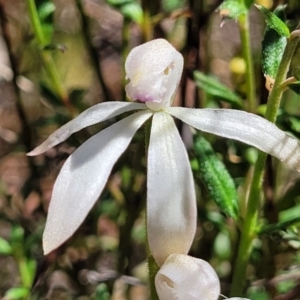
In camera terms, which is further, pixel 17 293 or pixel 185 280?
pixel 17 293

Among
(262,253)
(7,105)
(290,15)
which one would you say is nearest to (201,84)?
(290,15)

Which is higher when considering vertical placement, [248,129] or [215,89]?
[248,129]

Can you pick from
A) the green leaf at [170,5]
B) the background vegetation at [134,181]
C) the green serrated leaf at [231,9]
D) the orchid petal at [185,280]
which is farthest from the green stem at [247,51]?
the orchid petal at [185,280]

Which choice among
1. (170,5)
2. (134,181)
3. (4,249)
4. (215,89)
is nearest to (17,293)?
(4,249)

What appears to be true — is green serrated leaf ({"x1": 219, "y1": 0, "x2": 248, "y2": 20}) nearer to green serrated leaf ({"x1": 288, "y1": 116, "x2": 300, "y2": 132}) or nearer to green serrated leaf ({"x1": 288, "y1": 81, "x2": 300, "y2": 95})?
green serrated leaf ({"x1": 288, "y1": 81, "x2": 300, "y2": 95})

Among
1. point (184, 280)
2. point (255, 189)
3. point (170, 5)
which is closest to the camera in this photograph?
point (184, 280)

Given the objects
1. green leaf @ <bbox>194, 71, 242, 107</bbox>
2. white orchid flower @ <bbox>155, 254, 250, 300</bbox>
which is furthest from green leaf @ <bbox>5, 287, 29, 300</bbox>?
white orchid flower @ <bbox>155, 254, 250, 300</bbox>

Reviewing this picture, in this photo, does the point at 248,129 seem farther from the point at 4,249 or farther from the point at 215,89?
the point at 4,249
